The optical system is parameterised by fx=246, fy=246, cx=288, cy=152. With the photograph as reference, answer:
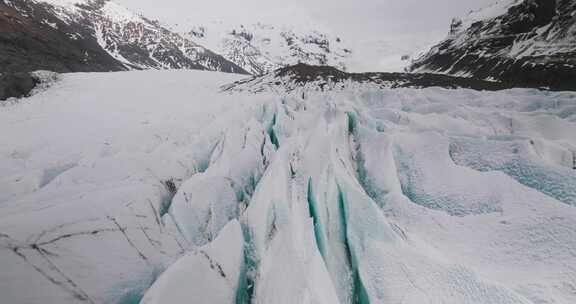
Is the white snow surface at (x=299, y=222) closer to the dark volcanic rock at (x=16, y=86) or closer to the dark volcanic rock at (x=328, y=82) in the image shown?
the dark volcanic rock at (x=16, y=86)

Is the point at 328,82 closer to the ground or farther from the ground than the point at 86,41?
closer to the ground

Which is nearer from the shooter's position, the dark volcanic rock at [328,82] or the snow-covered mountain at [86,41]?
the dark volcanic rock at [328,82]

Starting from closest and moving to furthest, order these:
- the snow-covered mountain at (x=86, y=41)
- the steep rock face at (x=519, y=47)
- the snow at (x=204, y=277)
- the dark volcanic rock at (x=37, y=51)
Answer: the snow at (x=204, y=277)
the steep rock face at (x=519, y=47)
the dark volcanic rock at (x=37, y=51)
the snow-covered mountain at (x=86, y=41)

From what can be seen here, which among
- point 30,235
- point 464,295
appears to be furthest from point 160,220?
point 464,295

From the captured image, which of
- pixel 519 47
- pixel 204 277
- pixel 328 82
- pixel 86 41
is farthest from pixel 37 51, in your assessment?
pixel 519 47

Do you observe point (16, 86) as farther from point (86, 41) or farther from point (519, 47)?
point (86, 41)

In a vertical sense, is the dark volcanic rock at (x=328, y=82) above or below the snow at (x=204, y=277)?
above

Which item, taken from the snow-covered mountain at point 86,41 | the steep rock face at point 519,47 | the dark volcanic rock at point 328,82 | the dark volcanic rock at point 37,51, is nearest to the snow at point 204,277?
the dark volcanic rock at point 328,82

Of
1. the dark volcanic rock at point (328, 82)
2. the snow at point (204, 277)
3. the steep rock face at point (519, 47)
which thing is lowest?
the snow at point (204, 277)
